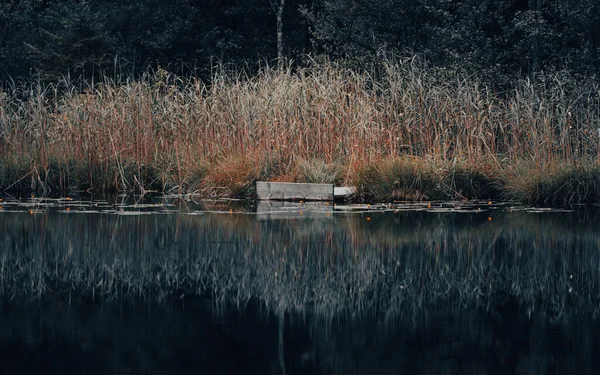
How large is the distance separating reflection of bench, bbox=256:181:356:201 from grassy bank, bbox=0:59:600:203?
12.3 inches

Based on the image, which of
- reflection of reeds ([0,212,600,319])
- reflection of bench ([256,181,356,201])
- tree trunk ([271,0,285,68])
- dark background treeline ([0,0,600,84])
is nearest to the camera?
reflection of reeds ([0,212,600,319])

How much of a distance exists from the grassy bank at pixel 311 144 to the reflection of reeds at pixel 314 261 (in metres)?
2.97

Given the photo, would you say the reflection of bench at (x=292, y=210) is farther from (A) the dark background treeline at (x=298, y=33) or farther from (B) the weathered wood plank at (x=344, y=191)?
(A) the dark background treeline at (x=298, y=33)

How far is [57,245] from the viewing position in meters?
8.84

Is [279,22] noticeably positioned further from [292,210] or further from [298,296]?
[298,296]

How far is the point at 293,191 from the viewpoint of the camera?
556 inches

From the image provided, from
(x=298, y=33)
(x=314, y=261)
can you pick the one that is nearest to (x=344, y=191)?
(x=314, y=261)

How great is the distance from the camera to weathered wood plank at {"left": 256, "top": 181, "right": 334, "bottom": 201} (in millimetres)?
13836

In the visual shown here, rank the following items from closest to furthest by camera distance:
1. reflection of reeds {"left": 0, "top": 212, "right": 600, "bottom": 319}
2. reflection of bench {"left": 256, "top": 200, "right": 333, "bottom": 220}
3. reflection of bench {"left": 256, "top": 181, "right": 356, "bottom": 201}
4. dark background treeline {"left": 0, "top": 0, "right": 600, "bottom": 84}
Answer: reflection of reeds {"left": 0, "top": 212, "right": 600, "bottom": 319}, reflection of bench {"left": 256, "top": 200, "right": 333, "bottom": 220}, reflection of bench {"left": 256, "top": 181, "right": 356, "bottom": 201}, dark background treeline {"left": 0, "top": 0, "right": 600, "bottom": 84}

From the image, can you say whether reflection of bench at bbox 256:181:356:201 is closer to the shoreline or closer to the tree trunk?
the shoreline

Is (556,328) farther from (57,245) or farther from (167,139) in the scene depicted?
(167,139)

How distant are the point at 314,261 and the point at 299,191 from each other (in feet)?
20.4

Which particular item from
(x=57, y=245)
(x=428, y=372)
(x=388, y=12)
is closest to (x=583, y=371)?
(x=428, y=372)

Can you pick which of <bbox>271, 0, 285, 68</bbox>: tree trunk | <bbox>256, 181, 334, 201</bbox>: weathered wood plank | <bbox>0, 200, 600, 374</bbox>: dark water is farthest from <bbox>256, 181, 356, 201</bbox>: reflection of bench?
<bbox>271, 0, 285, 68</bbox>: tree trunk
